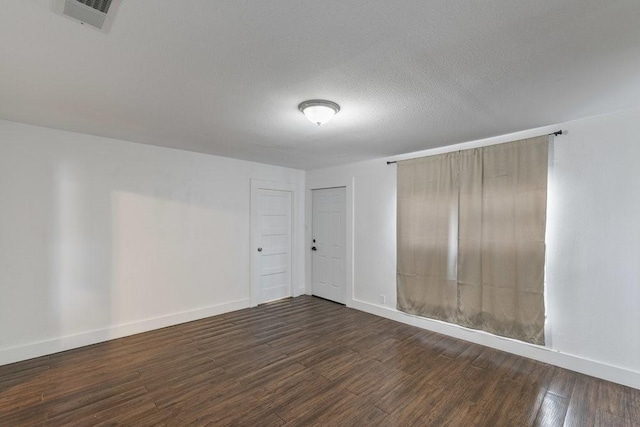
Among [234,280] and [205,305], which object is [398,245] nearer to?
[234,280]

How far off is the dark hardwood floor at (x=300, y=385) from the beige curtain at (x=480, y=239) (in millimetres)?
461

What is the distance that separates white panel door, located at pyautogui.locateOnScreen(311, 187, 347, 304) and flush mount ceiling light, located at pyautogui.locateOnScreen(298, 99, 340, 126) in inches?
109

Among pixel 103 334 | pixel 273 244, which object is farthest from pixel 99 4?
pixel 273 244

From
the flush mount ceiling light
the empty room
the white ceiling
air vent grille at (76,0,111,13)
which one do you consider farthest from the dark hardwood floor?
air vent grille at (76,0,111,13)

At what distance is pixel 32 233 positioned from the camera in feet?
10.2

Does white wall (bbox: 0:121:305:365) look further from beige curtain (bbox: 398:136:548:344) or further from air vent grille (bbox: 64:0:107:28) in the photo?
beige curtain (bbox: 398:136:548:344)

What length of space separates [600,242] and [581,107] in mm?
1311

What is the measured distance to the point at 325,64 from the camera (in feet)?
5.95

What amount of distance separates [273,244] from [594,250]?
175 inches

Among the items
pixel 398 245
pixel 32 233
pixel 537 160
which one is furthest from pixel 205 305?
pixel 537 160

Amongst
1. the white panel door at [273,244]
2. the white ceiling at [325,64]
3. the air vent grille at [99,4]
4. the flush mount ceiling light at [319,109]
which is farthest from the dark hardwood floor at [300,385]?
the air vent grille at [99,4]

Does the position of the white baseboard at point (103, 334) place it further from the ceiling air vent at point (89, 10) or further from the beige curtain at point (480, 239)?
the ceiling air vent at point (89, 10)

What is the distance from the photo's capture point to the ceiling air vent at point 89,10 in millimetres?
1302

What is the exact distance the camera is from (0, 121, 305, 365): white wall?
3.04 metres
